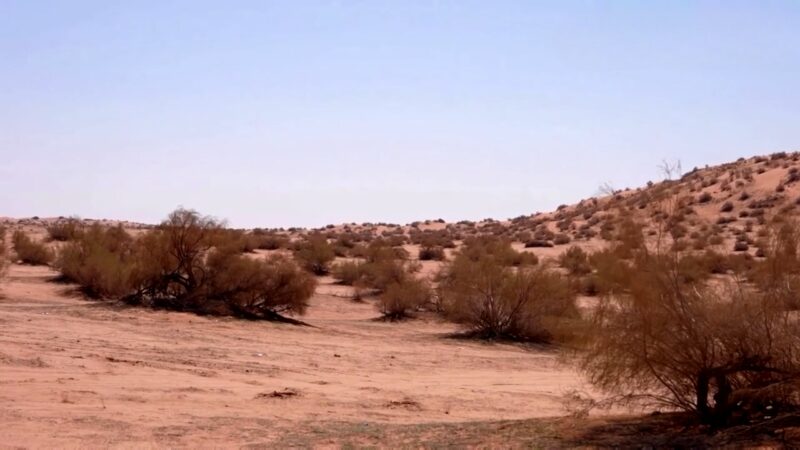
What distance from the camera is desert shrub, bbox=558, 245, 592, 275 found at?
1656 inches

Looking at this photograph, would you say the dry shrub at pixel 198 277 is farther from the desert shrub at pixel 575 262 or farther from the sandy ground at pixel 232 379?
the desert shrub at pixel 575 262

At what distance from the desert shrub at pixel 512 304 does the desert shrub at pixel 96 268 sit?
32.7ft

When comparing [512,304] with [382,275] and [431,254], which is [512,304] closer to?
[382,275]

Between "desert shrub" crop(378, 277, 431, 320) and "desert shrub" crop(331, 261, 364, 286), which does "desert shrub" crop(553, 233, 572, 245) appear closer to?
"desert shrub" crop(331, 261, 364, 286)

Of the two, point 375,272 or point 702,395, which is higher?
point 375,272

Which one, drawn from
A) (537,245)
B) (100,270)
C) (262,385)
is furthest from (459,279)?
(537,245)

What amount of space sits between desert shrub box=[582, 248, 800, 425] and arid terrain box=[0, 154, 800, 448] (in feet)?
1.59

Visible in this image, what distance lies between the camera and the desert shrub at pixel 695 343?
11398 mm

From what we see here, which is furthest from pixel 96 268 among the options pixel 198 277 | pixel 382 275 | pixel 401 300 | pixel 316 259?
pixel 316 259

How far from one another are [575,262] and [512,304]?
17.0 meters

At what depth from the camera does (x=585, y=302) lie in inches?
1405

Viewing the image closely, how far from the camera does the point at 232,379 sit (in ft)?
59.5

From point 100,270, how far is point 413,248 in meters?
32.2

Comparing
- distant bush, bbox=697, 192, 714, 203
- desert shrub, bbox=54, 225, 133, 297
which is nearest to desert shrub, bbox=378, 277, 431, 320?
desert shrub, bbox=54, 225, 133, 297
